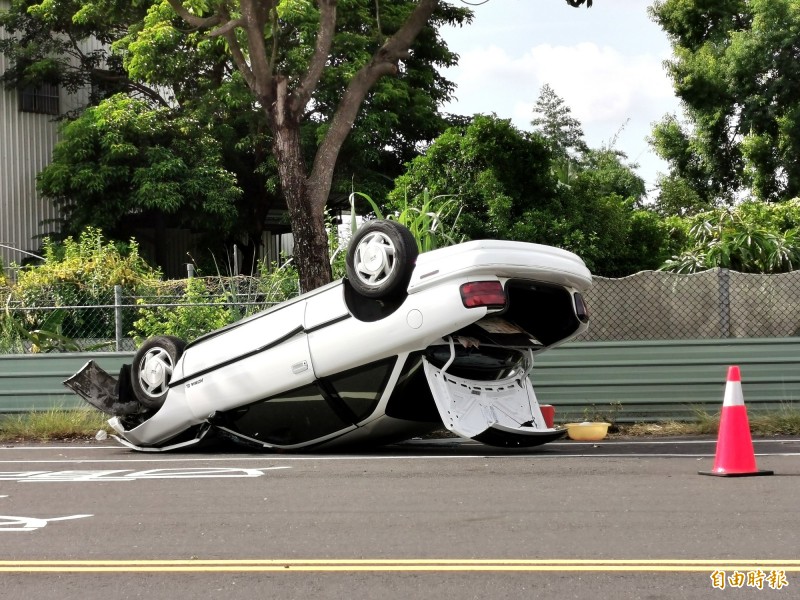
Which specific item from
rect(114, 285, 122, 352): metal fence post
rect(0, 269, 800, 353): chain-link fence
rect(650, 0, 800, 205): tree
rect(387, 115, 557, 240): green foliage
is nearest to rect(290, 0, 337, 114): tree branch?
rect(0, 269, 800, 353): chain-link fence

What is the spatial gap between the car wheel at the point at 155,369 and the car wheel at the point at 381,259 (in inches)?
94.5

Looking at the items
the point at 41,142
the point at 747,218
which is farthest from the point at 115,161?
the point at 747,218

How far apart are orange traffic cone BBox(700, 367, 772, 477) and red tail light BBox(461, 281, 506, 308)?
1920 mm

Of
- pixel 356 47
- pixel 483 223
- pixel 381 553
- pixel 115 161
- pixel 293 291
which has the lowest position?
pixel 381 553

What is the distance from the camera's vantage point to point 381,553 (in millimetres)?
6125

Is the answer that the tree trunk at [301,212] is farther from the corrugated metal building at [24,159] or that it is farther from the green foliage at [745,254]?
the corrugated metal building at [24,159]

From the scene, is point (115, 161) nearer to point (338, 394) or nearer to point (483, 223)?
point (483, 223)

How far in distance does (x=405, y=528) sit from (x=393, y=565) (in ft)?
3.39

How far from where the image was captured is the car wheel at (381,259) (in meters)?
9.82

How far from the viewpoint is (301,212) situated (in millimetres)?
16438

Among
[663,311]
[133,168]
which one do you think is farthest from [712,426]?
[133,168]

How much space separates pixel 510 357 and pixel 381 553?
4.88m

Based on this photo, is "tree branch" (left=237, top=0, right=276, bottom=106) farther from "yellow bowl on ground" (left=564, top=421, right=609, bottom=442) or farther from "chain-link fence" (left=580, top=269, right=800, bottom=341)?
"yellow bowl on ground" (left=564, top=421, right=609, bottom=442)

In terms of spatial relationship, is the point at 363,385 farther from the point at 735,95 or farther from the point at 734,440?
the point at 735,95
